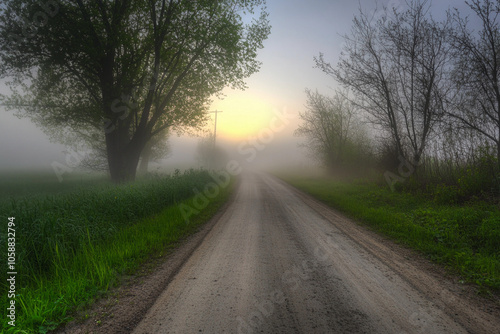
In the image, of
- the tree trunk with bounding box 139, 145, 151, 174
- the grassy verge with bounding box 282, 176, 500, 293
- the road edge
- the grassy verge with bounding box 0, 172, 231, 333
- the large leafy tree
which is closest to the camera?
the road edge

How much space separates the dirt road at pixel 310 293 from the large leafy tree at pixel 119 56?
38.2 feet

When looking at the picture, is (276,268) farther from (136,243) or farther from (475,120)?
(475,120)

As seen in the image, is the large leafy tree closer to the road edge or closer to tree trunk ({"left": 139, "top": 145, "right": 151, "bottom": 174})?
the road edge

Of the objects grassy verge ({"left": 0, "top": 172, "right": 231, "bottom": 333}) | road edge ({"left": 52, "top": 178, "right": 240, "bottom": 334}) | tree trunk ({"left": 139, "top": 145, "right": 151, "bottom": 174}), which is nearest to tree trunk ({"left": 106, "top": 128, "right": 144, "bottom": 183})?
grassy verge ({"left": 0, "top": 172, "right": 231, "bottom": 333})

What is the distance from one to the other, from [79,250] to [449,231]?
8.65 meters

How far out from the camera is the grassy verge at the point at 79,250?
2.71 meters

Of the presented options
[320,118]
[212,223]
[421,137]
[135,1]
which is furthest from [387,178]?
[135,1]

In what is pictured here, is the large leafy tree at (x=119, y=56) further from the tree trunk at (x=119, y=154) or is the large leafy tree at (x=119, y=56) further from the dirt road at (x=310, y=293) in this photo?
the dirt road at (x=310, y=293)

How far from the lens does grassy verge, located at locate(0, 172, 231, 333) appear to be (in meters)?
2.71

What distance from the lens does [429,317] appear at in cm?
260

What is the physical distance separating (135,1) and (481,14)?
16295 mm

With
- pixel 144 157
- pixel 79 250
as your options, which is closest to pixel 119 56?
pixel 79 250

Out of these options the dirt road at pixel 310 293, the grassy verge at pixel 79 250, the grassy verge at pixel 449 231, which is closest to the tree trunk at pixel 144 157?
the grassy verge at pixel 79 250

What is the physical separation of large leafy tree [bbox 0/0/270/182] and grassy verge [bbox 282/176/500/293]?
11719 millimetres
